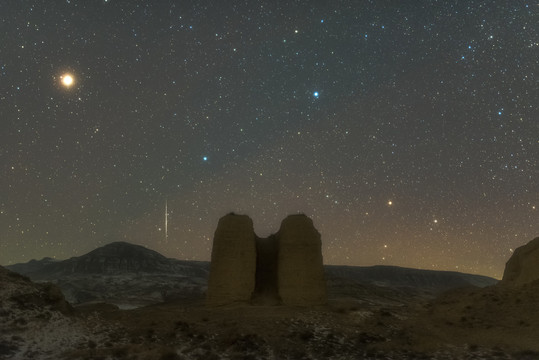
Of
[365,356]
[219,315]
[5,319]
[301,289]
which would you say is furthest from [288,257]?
[5,319]

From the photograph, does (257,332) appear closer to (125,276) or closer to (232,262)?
(232,262)

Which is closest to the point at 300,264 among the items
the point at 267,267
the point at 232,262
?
the point at 267,267

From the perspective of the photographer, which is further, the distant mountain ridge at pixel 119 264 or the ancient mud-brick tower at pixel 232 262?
the distant mountain ridge at pixel 119 264

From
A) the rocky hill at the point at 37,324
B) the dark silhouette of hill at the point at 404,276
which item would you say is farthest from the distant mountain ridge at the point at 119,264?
the rocky hill at the point at 37,324

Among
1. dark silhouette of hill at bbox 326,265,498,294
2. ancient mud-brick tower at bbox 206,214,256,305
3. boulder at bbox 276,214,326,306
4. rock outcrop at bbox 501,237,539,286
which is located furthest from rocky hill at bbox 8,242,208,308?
rock outcrop at bbox 501,237,539,286

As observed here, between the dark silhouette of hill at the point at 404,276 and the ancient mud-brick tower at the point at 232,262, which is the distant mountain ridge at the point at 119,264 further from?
the ancient mud-brick tower at the point at 232,262

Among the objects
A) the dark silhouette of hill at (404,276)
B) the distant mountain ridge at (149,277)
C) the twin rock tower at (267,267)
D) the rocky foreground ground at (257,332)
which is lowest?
the dark silhouette of hill at (404,276)

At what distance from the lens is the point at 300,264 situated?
24.0 metres

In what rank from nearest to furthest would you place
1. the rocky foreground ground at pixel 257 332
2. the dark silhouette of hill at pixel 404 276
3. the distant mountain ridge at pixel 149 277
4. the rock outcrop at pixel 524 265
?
the rocky foreground ground at pixel 257 332, the rock outcrop at pixel 524 265, the distant mountain ridge at pixel 149 277, the dark silhouette of hill at pixel 404 276

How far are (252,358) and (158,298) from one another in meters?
56.4

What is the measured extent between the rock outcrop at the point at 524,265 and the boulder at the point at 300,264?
17.8 m

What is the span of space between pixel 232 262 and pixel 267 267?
11.8 feet

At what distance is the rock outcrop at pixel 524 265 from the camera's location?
98.2 feet

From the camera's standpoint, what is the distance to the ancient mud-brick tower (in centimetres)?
2317
